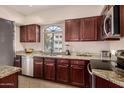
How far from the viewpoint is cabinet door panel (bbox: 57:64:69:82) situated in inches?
130

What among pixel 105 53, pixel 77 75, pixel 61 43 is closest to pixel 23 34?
pixel 61 43

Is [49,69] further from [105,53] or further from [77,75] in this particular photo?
[105,53]

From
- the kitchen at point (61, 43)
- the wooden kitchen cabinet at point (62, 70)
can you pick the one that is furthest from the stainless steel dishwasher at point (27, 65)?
the wooden kitchen cabinet at point (62, 70)

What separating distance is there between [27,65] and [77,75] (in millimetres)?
1824

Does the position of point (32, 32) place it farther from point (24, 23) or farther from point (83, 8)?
point (83, 8)

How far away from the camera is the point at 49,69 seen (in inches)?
141

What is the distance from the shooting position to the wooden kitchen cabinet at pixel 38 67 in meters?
3.73

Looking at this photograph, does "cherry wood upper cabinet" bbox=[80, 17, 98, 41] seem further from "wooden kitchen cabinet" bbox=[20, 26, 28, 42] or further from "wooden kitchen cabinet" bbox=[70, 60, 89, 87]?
"wooden kitchen cabinet" bbox=[20, 26, 28, 42]

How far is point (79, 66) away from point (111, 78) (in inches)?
69.8

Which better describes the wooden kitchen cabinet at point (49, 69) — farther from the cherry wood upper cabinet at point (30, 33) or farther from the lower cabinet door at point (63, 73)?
the cherry wood upper cabinet at point (30, 33)

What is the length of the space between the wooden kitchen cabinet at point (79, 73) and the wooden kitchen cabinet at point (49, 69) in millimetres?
614

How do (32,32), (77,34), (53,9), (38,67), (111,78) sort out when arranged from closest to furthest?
1. (111,78)
2. (77,34)
3. (38,67)
4. (53,9)
5. (32,32)
